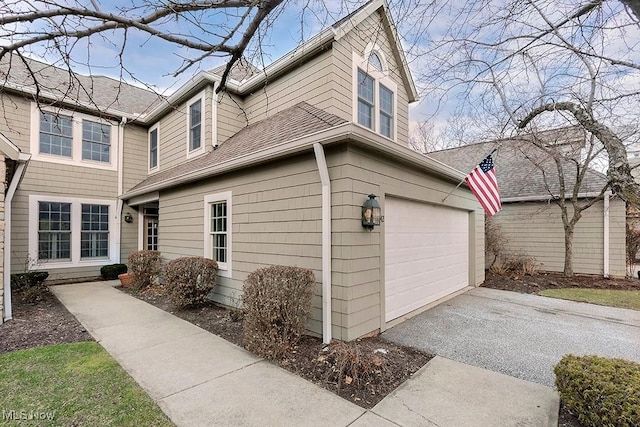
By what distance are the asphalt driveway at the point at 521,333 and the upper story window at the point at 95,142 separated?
10.7 metres

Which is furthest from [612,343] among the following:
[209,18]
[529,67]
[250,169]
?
[209,18]

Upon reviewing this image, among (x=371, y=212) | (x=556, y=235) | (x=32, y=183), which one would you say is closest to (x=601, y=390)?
(x=371, y=212)

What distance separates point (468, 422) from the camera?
2.64m

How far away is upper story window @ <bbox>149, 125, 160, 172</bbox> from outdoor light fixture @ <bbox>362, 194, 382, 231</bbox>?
9.09 metres

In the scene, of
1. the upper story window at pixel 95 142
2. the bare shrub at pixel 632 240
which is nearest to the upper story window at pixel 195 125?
the upper story window at pixel 95 142

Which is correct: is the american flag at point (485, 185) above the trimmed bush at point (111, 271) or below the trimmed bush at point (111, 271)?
above

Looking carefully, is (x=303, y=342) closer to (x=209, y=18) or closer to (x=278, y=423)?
(x=278, y=423)

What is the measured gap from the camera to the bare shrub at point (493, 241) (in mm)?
10945

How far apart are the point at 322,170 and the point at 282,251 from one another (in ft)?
5.31

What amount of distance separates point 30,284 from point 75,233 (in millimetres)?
1961

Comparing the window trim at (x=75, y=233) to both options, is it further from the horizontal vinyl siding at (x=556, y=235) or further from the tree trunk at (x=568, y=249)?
the tree trunk at (x=568, y=249)

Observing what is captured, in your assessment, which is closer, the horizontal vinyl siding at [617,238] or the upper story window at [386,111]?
the upper story window at [386,111]

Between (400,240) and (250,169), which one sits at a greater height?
(250,169)

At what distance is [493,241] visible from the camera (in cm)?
1095
